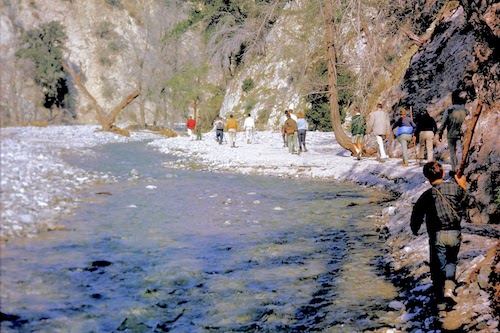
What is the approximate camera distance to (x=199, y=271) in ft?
22.1

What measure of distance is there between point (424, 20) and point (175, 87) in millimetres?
32611

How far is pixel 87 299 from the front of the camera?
18.1 feet

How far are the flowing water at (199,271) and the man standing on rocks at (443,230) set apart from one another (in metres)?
0.72

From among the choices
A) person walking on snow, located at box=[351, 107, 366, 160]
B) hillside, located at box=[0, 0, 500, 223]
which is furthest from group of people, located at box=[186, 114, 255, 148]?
person walking on snow, located at box=[351, 107, 366, 160]

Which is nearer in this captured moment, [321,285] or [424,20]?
[321,285]

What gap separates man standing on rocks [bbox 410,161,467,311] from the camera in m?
5.08

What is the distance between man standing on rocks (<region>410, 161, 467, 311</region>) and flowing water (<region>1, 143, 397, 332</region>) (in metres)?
0.72

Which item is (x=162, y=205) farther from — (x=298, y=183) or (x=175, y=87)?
(x=175, y=87)

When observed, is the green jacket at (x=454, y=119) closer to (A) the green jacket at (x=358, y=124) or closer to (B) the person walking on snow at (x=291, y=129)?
(A) the green jacket at (x=358, y=124)

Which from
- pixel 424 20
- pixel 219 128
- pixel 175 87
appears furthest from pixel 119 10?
pixel 424 20

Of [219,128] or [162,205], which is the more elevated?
[219,128]

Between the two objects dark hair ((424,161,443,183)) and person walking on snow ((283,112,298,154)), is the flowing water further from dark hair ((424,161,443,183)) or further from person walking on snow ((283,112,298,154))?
person walking on snow ((283,112,298,154))

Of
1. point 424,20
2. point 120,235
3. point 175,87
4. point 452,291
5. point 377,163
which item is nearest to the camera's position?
point 452,291

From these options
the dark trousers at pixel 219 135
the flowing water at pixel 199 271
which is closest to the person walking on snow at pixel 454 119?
the flowing water at pixel 199 271
